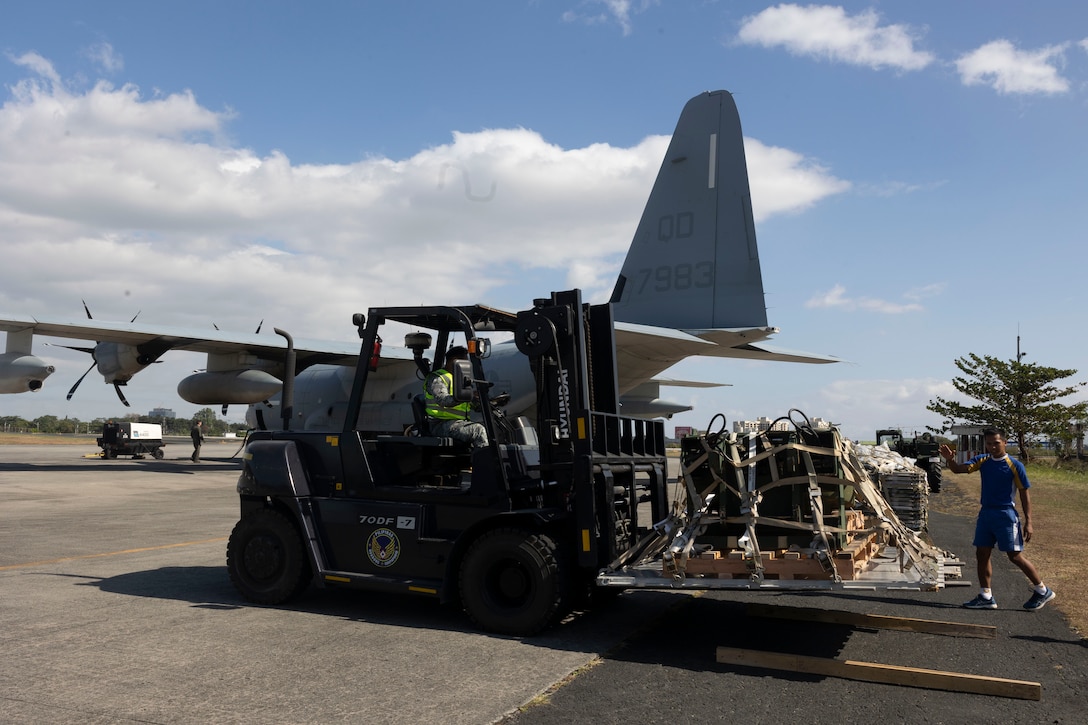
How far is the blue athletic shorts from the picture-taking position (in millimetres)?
6863

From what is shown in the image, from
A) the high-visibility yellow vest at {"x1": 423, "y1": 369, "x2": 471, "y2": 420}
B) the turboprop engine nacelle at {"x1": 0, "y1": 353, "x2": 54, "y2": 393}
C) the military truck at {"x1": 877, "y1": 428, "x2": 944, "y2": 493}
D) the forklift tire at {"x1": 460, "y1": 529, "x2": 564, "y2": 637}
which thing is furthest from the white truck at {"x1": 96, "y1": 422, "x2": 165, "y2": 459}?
the forklift tire at {"x1": 460, "y1": 529, "x2": 564, "y2": 637}

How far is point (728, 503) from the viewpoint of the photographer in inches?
225

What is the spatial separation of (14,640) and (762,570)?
5369 millimetres

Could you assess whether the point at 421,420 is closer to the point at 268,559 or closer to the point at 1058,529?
the point at 268,559

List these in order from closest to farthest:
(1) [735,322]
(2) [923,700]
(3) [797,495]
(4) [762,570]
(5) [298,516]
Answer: (2) [923,700]
(4) [762,570]
(3) [797,495]
(5) [298,516]
(1) [735,322]

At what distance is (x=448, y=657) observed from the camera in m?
5.43

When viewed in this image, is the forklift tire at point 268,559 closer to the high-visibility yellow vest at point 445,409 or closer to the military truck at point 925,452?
the high-visibility yellow vest at point 445,409

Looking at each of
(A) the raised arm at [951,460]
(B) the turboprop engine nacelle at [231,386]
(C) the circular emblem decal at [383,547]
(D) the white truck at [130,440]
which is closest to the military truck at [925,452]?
(A) the raised arm at [951,460]

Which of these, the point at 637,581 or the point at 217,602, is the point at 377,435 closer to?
the point at 217,602

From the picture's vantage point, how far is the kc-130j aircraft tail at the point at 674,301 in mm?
19125

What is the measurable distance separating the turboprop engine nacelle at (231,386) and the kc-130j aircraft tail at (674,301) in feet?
6.01

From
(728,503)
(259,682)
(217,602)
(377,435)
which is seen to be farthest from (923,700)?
→ (217,602)

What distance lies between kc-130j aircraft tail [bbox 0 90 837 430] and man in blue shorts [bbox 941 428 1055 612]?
958cm

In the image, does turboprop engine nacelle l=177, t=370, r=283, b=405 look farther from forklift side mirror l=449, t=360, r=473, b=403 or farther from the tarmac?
forklift side mirror l=449, t=360, r=473, b=403
